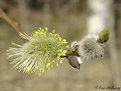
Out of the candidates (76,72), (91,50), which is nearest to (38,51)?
(91,50)

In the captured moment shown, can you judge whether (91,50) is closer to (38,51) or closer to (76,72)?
(38,51)

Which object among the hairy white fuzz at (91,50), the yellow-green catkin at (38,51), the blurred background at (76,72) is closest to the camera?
the hairy white fuzz at (91,50)

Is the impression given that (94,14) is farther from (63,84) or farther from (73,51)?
(73,51)

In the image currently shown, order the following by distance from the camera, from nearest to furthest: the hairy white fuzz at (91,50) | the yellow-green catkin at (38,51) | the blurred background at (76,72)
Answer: the hairy white fuzz at (91,50) < the yellow-green catkin at (38,51) < the blurred background at (76,72)

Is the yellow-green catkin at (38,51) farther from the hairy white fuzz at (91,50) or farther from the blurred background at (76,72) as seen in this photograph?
the blurred background at (76,72)

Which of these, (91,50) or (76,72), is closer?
(91,50)

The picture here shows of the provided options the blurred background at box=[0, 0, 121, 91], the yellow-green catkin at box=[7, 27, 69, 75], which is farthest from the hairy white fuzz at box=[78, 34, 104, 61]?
the blurred background at box=[0, 0, 121, 91]

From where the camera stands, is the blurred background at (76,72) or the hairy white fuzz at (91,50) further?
the blurred background at (76,72)

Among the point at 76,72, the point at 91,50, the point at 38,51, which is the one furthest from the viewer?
the point at 76,72

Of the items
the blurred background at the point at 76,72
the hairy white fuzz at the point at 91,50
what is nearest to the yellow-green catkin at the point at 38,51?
the hairy white fuzz at the point at 91,50

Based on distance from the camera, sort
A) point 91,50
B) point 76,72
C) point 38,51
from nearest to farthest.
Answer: point 91,50
point 38,51
point 76,72

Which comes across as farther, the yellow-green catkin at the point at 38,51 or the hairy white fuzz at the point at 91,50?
the yellow-green catkin at the point at 38,51
